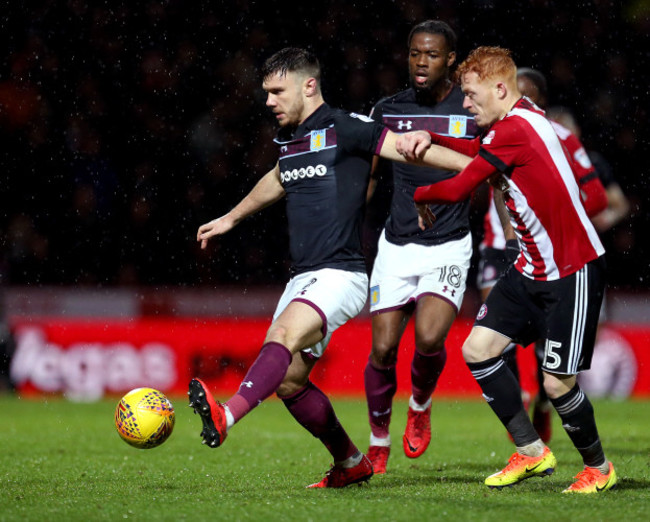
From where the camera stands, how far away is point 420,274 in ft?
20.7

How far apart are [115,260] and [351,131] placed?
35.8 ft

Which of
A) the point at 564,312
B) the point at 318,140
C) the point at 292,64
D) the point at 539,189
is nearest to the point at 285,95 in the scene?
the point at 292,64

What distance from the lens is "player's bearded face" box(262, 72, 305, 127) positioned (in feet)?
17.2

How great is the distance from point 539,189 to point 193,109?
12.0 m

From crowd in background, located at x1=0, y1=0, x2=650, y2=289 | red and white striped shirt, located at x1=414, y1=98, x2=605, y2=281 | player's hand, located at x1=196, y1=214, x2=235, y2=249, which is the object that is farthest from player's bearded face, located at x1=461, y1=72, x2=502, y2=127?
crowd in background, located at x1=0, y1=0, x2=650, y2=289

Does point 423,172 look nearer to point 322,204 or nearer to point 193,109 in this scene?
point 322,204

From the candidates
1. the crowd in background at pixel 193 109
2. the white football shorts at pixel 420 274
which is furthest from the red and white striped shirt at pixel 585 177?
the crowd in background at pixel 193 109

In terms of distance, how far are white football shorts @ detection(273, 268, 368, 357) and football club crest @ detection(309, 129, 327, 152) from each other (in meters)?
0.66

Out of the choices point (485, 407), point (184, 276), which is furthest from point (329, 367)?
point (184, 276)

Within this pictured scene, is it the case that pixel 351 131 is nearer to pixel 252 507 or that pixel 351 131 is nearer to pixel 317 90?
pixel 317 90

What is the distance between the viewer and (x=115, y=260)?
51.0 feet

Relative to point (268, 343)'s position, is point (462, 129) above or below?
above

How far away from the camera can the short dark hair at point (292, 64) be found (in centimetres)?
525

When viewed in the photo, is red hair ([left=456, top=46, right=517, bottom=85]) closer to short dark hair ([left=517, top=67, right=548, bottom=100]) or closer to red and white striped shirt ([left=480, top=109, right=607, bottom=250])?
red and white striped shirt ([left=480, top=109, right=607, bottom=250])
